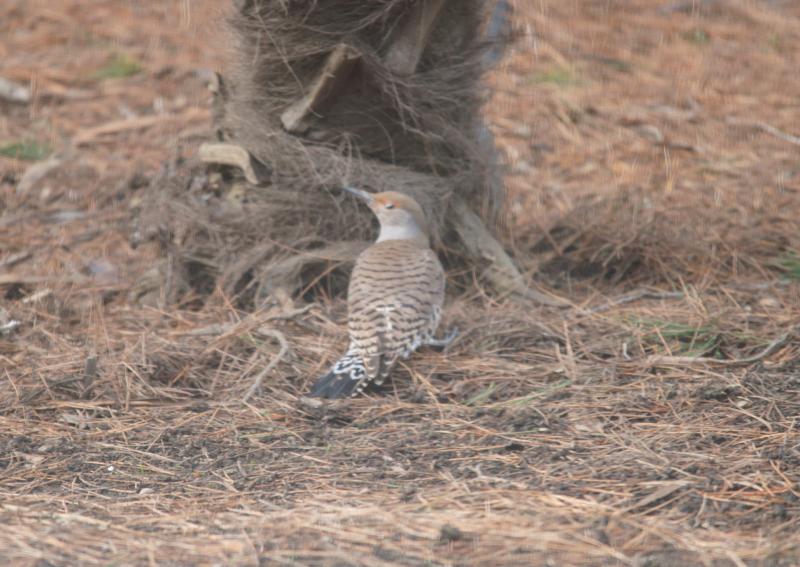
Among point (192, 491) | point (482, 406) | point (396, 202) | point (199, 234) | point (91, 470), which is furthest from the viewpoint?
point (199, 234)

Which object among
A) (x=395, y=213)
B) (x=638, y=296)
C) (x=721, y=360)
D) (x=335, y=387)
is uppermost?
(x=395, y=213)

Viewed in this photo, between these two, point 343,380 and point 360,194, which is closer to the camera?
point 343,380

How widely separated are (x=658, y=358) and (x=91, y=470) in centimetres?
240

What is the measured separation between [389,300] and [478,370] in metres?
0.60

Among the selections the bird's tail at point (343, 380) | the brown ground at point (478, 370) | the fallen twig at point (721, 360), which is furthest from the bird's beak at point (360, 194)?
the fallen twig at point (721, 360)

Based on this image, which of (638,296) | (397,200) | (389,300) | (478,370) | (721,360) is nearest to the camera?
(721,360)

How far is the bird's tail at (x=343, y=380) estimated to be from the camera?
182 inches

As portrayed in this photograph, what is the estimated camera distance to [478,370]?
4863mm

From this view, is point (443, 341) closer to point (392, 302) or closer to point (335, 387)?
point (392, 302)

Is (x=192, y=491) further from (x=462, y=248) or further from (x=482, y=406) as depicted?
(x=462, y=248)

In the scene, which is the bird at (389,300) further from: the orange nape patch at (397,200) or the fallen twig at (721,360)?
the fallen twig at (721,360)

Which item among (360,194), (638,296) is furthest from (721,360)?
(360,194)

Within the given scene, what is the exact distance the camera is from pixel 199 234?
19.6 ft

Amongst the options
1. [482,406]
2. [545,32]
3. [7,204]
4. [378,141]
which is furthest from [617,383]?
[545,32]
